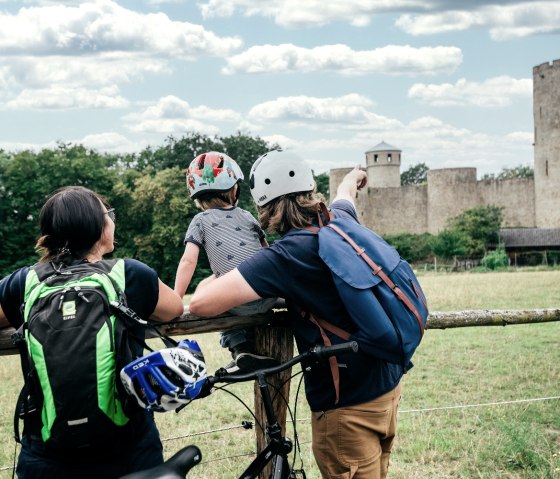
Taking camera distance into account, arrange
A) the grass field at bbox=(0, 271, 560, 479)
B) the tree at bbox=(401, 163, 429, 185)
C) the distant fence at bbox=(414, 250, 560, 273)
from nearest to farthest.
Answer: the grass field at bbox=(0, 271, 560, 479)
the distant fence at bbox=(414, 250, 560, 273)
the tree at bbox=(401, 163, 429, 185)

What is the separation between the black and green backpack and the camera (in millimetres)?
2199

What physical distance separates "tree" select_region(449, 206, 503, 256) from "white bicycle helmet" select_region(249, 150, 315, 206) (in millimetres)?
45157

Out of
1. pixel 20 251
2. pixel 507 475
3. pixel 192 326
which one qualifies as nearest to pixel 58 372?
pixel 192 326

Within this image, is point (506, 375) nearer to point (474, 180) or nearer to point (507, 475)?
point (507, 475)

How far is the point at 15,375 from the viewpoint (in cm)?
993

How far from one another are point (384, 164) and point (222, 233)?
67087mm

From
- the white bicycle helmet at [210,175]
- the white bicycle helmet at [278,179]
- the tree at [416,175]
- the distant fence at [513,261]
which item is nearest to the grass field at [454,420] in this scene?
the white bicycle helmet at [210,175]

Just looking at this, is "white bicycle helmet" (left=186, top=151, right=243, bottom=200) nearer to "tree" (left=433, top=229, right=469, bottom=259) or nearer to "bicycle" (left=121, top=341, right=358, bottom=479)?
"bicycle" (left=121, top=341, right=358, bottom=479)

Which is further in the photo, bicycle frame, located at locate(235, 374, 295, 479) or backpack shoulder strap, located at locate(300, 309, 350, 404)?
backpack shoulder strap, located at locate(300, 309, 350, 404)

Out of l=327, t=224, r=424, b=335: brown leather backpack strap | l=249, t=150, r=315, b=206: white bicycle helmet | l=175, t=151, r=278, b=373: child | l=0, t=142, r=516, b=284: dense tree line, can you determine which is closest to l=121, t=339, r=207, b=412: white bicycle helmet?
l=327, t=224, r=424, b=335: brown leather backpack strap

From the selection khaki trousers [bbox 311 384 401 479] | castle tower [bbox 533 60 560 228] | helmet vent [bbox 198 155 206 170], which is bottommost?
khaki trousers [bbox 311 384 401 479]

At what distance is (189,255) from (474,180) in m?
52.5

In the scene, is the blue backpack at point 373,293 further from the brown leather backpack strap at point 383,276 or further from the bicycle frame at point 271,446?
the bicycle frame at point 271,446

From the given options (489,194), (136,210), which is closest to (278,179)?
(136,210)
